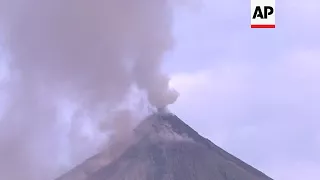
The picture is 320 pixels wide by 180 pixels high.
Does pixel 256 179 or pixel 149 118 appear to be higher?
pixel 149 118

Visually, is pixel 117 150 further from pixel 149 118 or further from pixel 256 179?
pixel 256 179

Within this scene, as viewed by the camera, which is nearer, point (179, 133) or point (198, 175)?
point (198, 175)

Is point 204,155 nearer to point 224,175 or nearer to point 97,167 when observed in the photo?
point 224,175

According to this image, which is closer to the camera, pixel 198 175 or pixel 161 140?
pixel 198 175

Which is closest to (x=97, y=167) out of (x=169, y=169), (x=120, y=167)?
(x=120, y=167)

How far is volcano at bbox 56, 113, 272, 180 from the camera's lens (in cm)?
12038

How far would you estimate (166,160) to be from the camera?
126 m

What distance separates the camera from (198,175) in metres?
121

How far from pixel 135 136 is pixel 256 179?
2153cm

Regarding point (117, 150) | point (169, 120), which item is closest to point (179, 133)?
point (169, 120)

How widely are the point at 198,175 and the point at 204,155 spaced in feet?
23.4

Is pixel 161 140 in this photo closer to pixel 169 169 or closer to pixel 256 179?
pixel 169 169

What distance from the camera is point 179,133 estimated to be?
131875 millimetres

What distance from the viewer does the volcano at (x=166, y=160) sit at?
120375 mm
